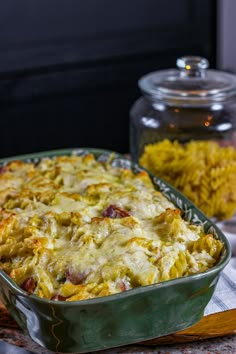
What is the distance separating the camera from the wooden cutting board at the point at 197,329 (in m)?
1.32

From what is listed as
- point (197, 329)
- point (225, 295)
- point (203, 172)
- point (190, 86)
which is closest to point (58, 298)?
point (197, 329)

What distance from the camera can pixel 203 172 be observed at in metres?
1.73

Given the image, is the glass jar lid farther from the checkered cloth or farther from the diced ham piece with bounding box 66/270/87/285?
the diced ham piece with bounding box 66/270/87/285

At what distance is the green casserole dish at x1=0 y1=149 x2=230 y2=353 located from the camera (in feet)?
3.78

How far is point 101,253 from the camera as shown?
128cm

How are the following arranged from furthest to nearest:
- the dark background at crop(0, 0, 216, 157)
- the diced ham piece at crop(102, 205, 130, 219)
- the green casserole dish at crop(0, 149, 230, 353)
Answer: the dark background at crop(0, 0, 216, 157) → the diced ham piece at crop(102, 205, 130, 219) → the green casserole dish at crop(0, 149, 230, 353)

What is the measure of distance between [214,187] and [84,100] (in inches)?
54.1

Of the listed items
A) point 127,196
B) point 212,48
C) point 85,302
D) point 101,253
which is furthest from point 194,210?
point 212,48

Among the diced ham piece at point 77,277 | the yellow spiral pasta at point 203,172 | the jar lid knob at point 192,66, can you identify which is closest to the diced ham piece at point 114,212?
the diced ham piece at point 77,277

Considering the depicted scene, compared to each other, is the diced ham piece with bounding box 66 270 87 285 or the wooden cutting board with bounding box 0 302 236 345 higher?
the diced ham piece with bounding box 66 270 87 285

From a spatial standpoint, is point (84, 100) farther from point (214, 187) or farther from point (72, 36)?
point (214, 187)

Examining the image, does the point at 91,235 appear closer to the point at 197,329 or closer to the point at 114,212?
the point at 114,212

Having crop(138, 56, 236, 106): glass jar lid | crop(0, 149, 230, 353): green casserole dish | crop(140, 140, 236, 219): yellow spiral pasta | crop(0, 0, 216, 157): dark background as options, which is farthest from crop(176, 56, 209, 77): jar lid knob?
crop(0, 0, 216, 157): dark background

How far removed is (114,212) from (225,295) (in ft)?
0.85
